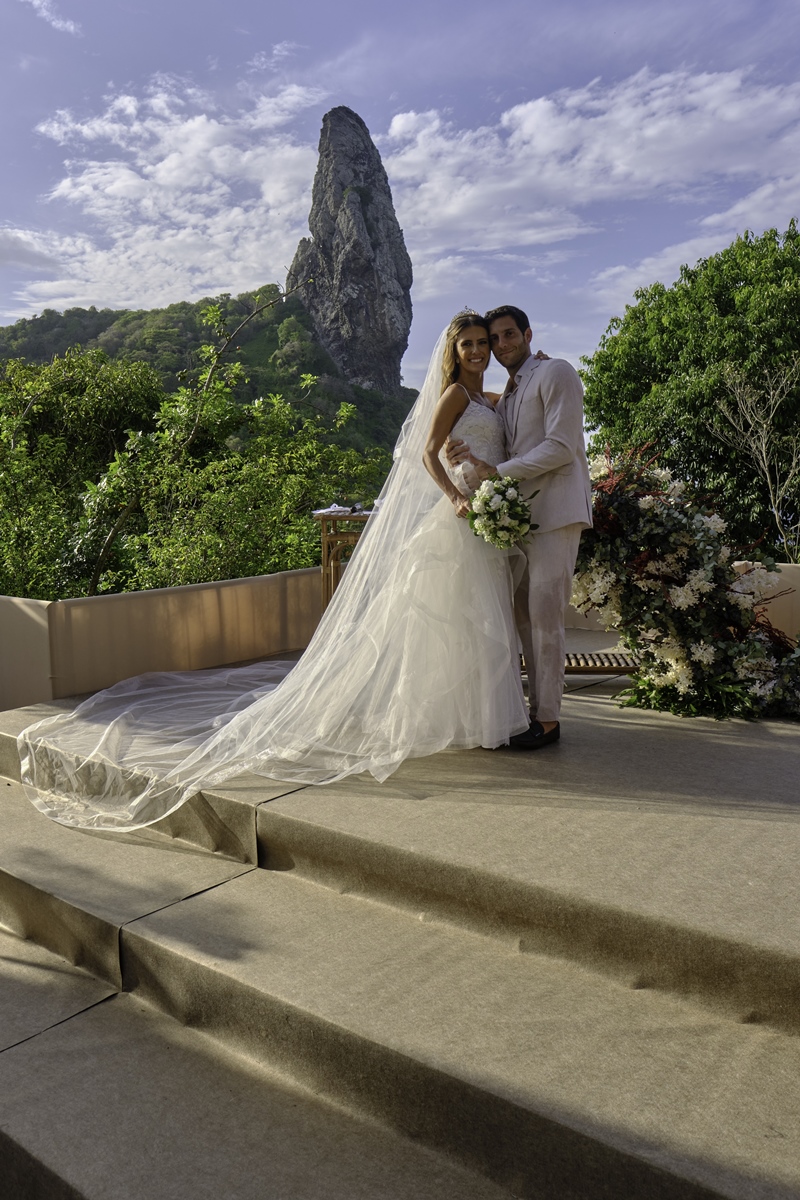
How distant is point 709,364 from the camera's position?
74.6 ft

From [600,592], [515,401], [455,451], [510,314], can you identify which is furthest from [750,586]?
[510,314]

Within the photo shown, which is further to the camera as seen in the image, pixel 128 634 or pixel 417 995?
pixel 128 634

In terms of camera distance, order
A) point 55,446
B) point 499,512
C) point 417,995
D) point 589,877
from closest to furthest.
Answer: point 417,995, point 589,877, point 499,512, point 55,446

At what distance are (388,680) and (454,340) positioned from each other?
4.79ft

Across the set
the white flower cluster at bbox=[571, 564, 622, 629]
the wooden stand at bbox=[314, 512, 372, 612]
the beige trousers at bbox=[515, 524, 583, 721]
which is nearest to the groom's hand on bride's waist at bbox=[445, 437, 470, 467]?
the beige trousers at bbox=[515, 524, 583, 721]

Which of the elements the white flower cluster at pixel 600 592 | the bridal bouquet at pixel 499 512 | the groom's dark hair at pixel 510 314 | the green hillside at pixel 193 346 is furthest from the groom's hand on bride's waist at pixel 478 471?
the green hillside at pixel 193 346

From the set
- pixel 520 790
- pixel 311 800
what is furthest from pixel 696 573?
pixel 311 800

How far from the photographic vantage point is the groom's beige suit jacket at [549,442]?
3.68 meters

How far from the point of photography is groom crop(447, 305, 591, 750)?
12.1ft

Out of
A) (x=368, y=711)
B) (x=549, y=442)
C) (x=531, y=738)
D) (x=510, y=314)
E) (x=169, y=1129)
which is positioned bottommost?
(x=169, y=1129)

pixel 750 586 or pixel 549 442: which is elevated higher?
pixel 549 442

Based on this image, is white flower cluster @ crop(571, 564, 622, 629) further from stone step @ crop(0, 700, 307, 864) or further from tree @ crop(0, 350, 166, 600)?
tree @ crop(0, 350, 166, 600)

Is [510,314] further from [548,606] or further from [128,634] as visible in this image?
[128,634]

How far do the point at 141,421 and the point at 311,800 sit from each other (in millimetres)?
10087
